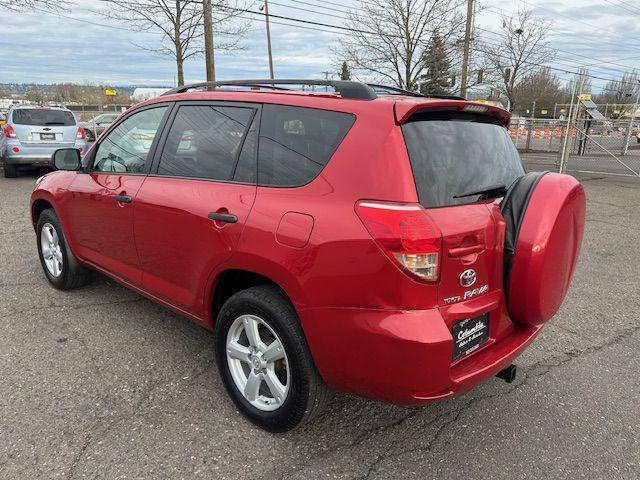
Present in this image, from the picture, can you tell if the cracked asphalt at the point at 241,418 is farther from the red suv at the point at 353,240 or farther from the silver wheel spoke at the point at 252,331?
the silver wheel spoke at the point at 252,331

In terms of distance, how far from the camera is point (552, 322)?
395 centimetres

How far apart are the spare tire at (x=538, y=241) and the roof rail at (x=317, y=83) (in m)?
0.87

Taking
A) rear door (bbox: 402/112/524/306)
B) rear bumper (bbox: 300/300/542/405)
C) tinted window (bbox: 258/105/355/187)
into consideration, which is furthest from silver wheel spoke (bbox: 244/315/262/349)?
rear door (bbox: 402/112/524/306)

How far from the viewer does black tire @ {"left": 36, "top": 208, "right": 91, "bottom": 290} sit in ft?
13.6

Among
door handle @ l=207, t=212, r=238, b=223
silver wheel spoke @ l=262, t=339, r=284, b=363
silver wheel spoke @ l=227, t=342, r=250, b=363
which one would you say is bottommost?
silver wheel spoke @ l=227, t=342, r=250, b=363

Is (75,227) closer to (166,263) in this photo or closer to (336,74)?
(166,263)

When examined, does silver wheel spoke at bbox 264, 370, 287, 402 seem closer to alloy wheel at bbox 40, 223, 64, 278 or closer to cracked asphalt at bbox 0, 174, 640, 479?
cracked asphalt at bbox 0, 174, 640, 479

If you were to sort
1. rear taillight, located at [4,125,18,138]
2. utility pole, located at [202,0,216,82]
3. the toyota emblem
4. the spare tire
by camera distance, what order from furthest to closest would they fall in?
utility pole, located at [202,0,216,82], rear taillight, located at [4,125,18,138], the spare tire, the toyota emblem

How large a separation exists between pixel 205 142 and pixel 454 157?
4.75ft

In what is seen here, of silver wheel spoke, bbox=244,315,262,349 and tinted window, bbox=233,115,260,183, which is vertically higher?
tinted window, bbox=233,115,260,183

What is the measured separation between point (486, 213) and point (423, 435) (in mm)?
1218

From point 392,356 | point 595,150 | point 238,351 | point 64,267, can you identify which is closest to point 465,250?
point 392,356

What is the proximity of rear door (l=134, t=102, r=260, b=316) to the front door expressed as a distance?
0.16 metres

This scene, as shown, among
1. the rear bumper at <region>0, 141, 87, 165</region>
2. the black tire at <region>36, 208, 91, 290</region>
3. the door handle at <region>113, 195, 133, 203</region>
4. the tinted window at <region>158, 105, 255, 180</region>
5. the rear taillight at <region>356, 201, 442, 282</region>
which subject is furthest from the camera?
the rear bumper at <region>0, 141, 87, 165</region>
